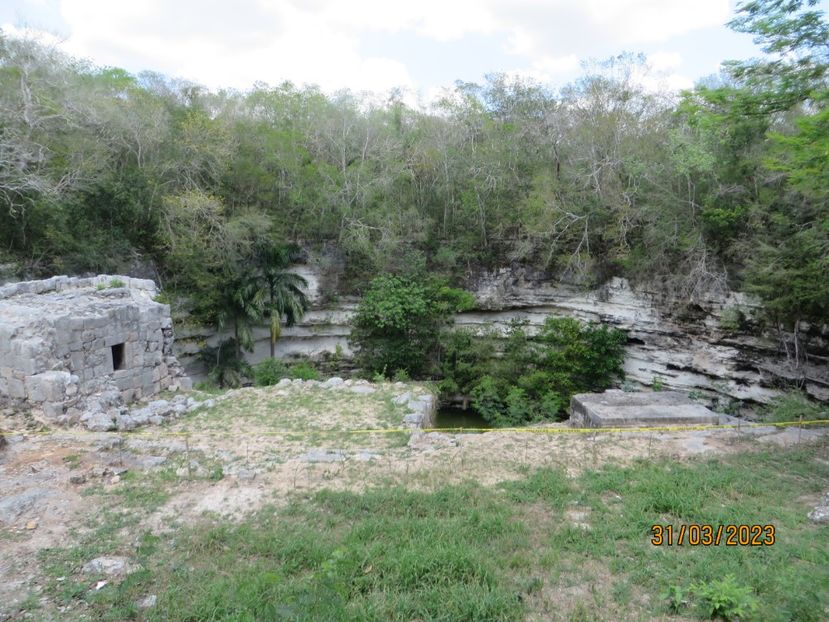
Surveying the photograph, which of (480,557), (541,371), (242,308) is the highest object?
(242,308)

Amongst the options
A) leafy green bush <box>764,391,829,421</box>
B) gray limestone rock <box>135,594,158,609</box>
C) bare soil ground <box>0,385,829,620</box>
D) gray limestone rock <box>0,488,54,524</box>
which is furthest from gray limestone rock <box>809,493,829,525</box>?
gray limestone rock <box>0,488,54,524</box>

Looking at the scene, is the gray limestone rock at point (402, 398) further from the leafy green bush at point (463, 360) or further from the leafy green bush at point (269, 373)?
the leafy green bush at point (463, 360)

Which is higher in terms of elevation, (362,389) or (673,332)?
(673,332)

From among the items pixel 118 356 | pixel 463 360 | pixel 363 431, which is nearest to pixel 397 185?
pixel 463 360

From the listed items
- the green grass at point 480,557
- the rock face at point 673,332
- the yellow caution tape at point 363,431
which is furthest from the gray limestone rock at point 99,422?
the rock face at point 673,332

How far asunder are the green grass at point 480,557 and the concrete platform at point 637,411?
285cm

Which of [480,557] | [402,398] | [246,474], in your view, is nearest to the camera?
[480,557]

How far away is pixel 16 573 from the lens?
400cm

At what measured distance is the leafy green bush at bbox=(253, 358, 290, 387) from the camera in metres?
14.9

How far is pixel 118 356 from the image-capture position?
988 centimetres

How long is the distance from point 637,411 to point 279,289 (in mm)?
11818

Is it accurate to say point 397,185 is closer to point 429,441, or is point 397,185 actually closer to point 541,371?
point 541,371

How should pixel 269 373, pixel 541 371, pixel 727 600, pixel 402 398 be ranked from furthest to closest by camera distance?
pixel 541 371
pixel 269 373
pixel 402 398
pixel 727 600

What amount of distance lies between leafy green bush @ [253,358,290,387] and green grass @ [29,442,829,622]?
949cm
